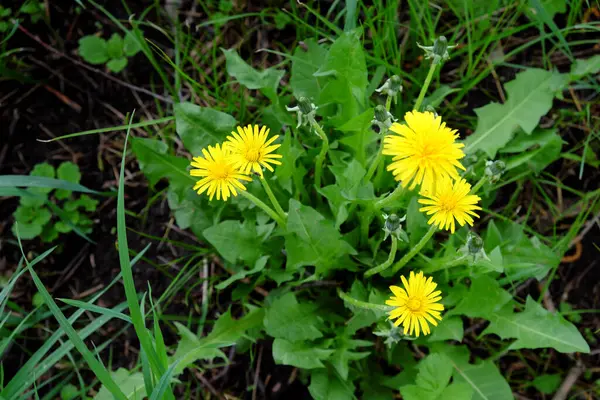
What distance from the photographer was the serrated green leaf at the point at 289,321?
191cm

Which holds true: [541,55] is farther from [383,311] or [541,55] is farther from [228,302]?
[228,302]

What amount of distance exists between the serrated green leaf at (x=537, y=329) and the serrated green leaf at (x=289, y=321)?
0.60 metres

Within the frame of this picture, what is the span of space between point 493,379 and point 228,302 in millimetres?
1025

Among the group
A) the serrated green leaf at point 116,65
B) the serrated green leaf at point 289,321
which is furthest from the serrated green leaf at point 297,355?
the serrated green leaf at point 116,65

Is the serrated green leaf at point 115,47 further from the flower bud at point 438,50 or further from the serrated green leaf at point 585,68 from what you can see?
the serrated green leaf at point 585,68

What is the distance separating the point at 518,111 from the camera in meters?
2.15

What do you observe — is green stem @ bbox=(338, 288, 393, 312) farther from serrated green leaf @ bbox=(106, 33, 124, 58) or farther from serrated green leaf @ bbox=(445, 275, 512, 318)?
serrated green leaf @ bbox=(106, 33, 124, 58)

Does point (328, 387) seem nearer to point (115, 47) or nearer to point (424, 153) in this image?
point (424, 153)

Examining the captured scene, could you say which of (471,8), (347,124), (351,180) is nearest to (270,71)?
(347,124)

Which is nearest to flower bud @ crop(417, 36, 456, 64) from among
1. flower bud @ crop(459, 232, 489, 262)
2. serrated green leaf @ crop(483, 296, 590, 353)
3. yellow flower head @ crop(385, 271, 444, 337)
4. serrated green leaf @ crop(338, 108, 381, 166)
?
serrated green leaf @ crop(338, 108, 381, 166)

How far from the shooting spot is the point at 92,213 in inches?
99.2

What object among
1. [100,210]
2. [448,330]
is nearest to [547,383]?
[448,330]

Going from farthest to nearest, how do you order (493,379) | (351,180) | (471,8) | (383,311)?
(471,8)
(493,379)
(351,180)
(383,311)

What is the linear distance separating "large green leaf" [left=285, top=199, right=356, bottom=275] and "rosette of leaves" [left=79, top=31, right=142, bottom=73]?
129cm
